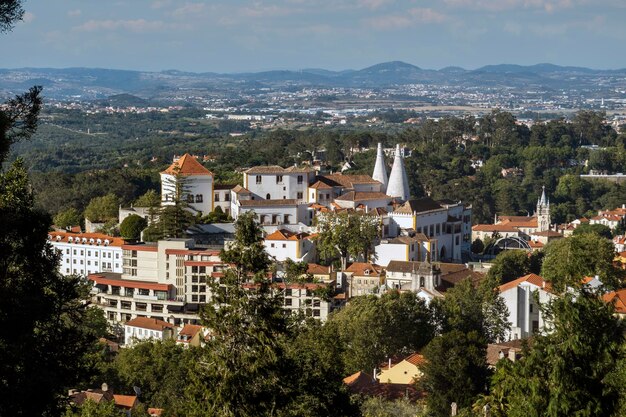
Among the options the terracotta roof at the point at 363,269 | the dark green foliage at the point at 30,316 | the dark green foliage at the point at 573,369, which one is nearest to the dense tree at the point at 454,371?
the terracotta roof at the point at 363,269

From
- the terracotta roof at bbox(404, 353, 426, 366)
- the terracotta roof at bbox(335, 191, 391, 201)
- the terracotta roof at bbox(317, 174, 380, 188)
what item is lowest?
the terracotta roof at bbox(404, 353, 426, 366)

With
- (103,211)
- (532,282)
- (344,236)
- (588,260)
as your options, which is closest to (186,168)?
(103,211)

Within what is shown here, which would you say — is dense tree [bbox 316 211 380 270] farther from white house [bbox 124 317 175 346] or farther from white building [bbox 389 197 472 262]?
white house [bbox 124 317 175 346]

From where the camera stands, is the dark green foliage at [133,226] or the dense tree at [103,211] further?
the dense tree at [103,211]

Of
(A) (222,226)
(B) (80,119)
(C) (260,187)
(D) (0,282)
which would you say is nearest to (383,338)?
(A) (222,226)

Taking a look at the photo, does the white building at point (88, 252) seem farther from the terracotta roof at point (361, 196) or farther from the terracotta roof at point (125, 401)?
the terracotta roof at point (125, 401)

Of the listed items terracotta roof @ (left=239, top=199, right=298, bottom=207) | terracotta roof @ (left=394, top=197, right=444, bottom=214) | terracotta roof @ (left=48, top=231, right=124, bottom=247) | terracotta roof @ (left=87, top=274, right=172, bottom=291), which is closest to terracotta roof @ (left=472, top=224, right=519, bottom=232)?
terracotta roof @ (left=394, top=197, right=444, bottom=214)

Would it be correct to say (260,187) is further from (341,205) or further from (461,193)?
(461,193)

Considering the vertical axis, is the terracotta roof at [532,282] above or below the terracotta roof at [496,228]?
above
